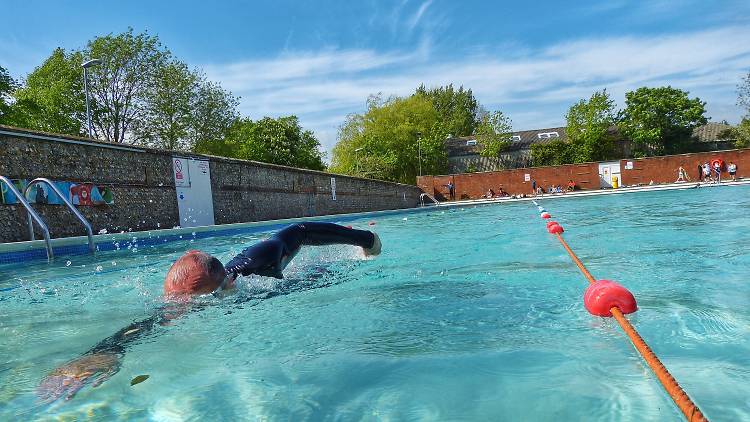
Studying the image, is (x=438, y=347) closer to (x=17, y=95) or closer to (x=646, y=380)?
(x=646, y=380)

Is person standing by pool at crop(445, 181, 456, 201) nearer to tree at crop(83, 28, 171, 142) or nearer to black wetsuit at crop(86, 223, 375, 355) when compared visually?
tree at crop(83, 28, 171, 142)

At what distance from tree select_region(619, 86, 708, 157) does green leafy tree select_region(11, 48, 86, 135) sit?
4764 centimetres

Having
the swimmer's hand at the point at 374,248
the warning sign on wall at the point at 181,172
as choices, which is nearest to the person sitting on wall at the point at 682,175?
the warning sign on wall at the point at 181,172

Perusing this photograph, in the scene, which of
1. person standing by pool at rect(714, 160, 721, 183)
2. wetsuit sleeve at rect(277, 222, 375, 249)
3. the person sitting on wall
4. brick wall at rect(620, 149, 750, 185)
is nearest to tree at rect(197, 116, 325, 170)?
brick wall at rect(620, 149, 750, 185)

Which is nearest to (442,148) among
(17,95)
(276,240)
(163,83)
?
(163,83)

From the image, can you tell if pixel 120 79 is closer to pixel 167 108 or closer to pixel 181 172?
pixel 167 108

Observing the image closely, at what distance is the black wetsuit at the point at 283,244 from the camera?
3.55 m

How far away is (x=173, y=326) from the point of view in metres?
2.72

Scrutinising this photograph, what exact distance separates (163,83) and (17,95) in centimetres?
828

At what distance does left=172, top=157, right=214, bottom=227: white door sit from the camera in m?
13.2

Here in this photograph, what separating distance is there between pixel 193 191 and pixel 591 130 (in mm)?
40591

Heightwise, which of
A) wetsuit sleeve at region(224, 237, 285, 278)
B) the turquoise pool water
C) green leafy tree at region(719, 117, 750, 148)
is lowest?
the turquoise pool water

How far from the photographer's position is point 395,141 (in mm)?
49625

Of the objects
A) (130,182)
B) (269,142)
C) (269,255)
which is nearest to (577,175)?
(269,142)
